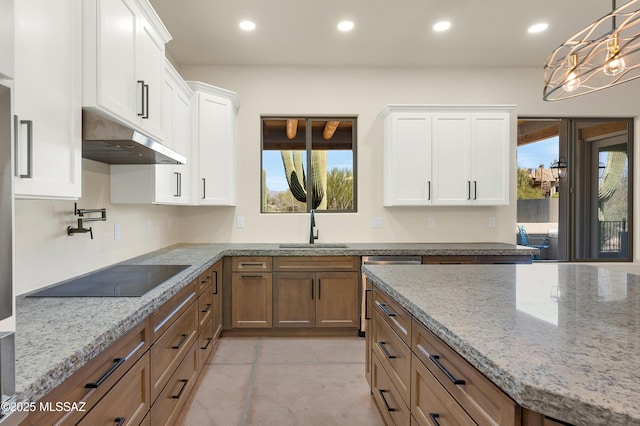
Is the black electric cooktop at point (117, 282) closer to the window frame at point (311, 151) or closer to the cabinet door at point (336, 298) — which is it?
the cabinet door at point (336, 298)

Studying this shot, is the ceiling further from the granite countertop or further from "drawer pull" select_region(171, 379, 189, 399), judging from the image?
"drawer pull" select_region(171, 379, 189, 399)

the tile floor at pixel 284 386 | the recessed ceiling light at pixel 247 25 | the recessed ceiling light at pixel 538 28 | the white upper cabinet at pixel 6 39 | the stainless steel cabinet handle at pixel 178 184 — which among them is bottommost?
the tile floor at pixel 284 386

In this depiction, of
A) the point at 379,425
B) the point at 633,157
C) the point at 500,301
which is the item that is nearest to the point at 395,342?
the point at 500,301

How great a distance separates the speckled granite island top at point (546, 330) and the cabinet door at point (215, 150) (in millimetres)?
2173

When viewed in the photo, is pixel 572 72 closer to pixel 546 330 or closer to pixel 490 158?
pixel 546 330

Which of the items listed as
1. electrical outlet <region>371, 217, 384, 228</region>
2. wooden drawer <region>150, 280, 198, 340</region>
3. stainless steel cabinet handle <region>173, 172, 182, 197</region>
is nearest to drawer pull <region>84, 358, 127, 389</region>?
wooden drawer <region>150, 280, 198, 340</region>

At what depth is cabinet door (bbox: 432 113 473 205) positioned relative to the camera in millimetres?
3580

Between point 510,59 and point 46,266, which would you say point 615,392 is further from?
point 510,59

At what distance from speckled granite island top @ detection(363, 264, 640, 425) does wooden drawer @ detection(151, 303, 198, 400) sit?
3.67 feet

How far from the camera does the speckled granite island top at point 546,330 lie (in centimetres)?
66

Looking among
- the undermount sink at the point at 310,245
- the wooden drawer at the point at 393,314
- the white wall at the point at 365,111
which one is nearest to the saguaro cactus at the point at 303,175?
the white wall at the point at 365,111

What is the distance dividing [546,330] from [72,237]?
2.34 m

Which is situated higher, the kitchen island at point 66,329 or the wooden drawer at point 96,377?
the kitchen island at point 66,329

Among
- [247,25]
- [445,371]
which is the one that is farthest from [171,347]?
[247,25]
